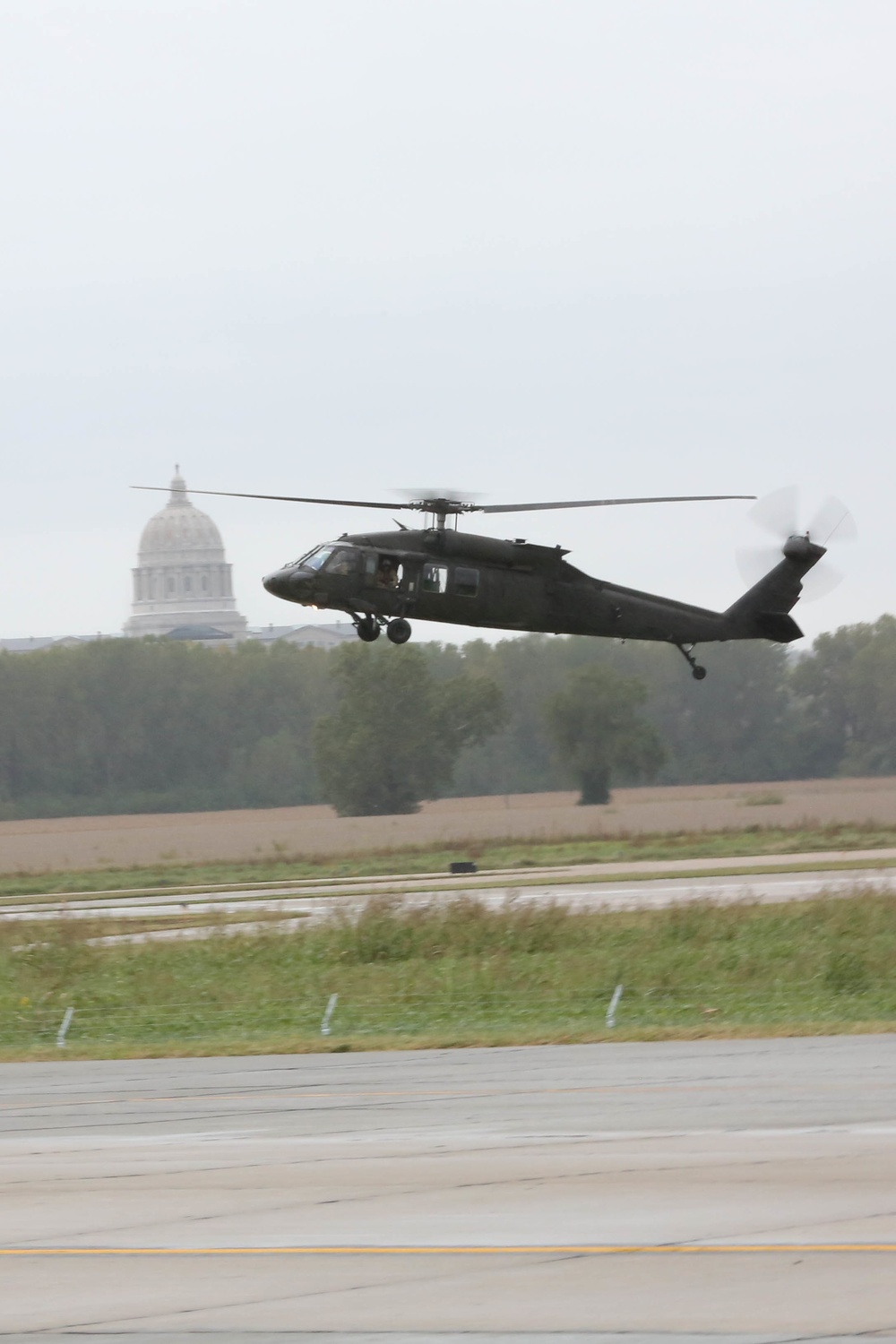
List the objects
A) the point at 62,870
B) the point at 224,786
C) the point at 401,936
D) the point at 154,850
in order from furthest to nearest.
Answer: the point at 224,786
the point at 154,850
the point at 62,870
the point at 401,936

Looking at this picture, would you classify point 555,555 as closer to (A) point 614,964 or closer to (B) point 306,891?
(A) point 614,964

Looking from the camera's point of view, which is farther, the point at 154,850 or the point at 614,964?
the point at 154,850

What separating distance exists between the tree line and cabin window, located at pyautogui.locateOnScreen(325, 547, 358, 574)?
44.1 meters


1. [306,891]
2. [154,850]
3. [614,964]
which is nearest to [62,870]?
[154,850]

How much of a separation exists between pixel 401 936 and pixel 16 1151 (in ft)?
59.8

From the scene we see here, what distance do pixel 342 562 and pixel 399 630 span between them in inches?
62.0

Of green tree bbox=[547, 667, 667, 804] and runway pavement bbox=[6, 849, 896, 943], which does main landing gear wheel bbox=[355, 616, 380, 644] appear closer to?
runway pavement bbox=[6, 849, 896, 943]

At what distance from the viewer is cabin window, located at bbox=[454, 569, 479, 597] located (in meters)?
32.4

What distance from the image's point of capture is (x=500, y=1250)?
10.0 meters

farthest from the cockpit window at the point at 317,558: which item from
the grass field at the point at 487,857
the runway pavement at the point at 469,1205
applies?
the grass field at the point at 487,857

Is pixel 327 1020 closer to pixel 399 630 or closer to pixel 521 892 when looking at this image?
pixel 399 630

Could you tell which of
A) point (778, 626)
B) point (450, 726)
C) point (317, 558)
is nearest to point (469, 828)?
point (450, 726)

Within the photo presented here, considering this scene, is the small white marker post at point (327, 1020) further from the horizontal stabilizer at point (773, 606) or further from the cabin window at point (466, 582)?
the horizontal stabilizer at point (773, 606)

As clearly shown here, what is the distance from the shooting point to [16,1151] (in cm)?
1420
